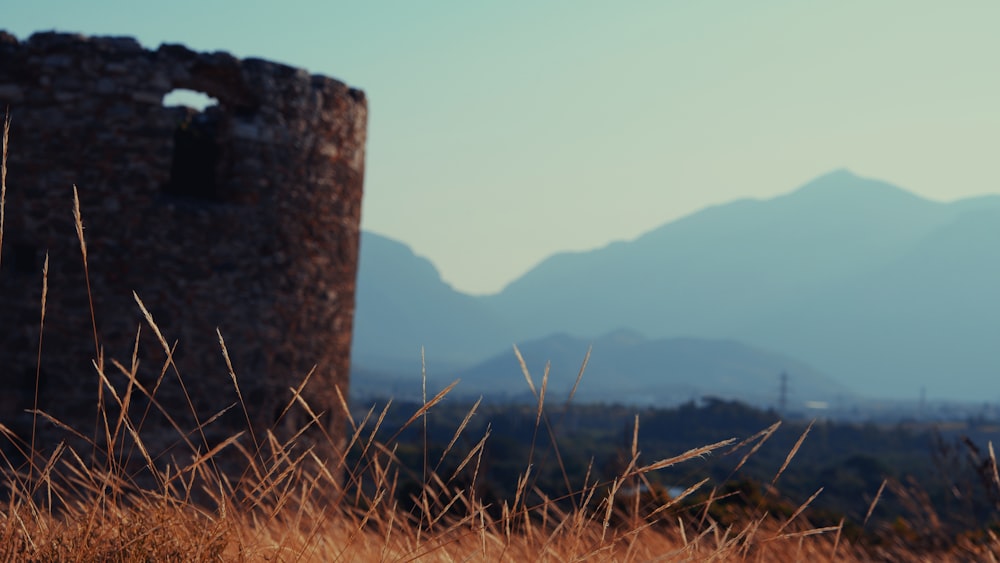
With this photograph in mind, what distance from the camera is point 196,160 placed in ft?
25.3

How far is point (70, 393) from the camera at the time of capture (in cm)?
698

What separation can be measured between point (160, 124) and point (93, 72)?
21.4 inches

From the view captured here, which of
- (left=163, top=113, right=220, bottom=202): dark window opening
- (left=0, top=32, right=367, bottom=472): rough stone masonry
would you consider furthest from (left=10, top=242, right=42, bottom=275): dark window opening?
(left=163, top=113, right=220, bottom=202): dark window opening

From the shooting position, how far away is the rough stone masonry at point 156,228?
7.06 metres

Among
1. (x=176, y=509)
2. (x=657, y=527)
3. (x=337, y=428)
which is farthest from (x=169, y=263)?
(x=176, y=509)

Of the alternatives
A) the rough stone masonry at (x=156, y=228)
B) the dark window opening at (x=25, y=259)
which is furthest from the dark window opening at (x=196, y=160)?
the dark window opening at (x=25, y=259)

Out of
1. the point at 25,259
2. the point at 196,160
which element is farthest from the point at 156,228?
the point at 25,259

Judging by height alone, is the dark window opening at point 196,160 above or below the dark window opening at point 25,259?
above

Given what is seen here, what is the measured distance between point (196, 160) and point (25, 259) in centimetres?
135

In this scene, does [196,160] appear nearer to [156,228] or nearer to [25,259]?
[156,228]

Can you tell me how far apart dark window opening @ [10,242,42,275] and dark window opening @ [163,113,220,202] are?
3.26 feet

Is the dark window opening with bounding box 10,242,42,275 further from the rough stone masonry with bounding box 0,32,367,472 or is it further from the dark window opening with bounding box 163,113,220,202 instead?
the dark window opening with bounding box 163,113,220,202

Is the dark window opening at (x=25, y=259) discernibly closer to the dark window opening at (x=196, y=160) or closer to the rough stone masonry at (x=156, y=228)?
the rough stone masonry at (x=156, y=228)

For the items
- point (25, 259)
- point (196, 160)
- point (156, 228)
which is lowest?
point (25, 259)
